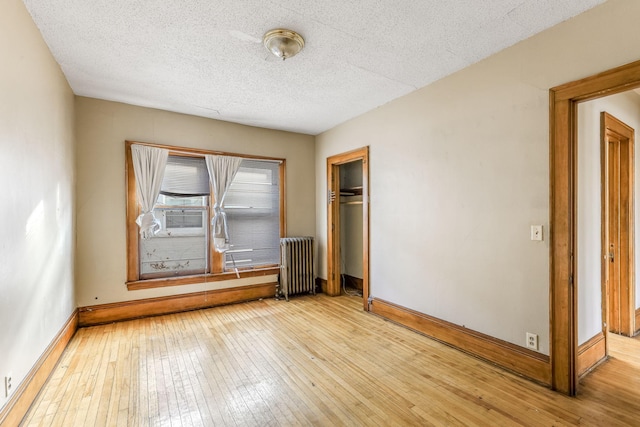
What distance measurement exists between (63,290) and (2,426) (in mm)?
1468

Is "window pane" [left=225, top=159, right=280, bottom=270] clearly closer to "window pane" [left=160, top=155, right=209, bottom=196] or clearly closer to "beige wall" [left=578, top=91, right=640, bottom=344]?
"window pane" [left=160, top=155, right=209, bottom=196]

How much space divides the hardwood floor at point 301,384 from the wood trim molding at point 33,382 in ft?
0.23

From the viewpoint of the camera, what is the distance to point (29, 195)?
6.48ft

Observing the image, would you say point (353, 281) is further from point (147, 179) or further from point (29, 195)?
point (29, 195)

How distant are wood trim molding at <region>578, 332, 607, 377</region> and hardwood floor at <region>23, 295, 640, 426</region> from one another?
6cm

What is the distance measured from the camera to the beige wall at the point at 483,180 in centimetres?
208

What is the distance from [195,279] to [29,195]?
226 centimetres

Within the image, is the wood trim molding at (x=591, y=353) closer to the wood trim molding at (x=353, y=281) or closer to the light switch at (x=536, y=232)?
the light switch at (x=536, y=232)

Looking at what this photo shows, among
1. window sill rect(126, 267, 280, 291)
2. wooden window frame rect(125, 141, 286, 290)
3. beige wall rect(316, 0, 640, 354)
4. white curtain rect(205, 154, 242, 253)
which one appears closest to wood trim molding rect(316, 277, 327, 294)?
window sill rect(126, 267, 280, 291)

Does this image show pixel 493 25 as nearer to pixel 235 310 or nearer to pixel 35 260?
pixel 35 260

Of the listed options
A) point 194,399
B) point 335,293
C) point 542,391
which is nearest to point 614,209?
point 542,391

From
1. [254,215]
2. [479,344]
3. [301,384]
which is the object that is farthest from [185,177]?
[479,344]

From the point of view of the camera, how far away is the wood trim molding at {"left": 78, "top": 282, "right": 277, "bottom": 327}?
11.2ft

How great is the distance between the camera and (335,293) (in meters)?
4.64
